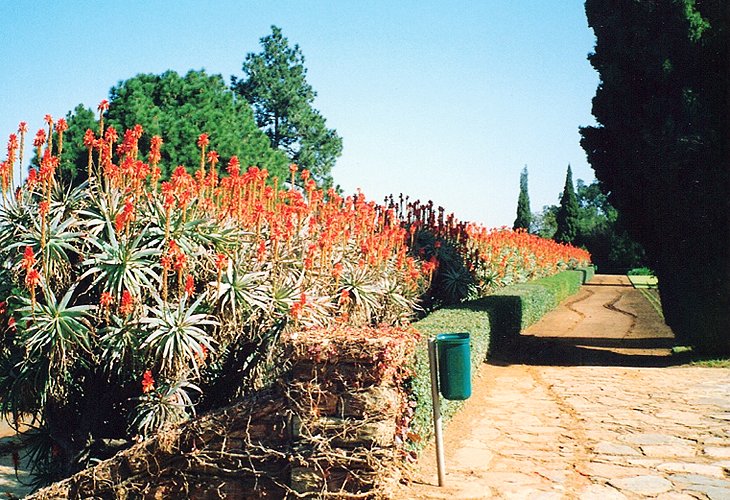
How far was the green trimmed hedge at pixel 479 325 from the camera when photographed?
5121 millimetres

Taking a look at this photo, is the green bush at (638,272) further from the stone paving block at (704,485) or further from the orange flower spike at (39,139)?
the orange flower spike at (39,139)

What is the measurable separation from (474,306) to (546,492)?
5.34 m

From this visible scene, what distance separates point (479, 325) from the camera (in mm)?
8195

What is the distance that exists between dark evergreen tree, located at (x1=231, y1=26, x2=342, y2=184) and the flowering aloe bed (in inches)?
1028

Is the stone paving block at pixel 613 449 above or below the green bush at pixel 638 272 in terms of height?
below

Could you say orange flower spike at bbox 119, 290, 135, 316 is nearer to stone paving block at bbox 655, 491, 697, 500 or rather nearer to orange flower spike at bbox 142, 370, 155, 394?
orange flower spike at bbox 142, 370, 155, 394

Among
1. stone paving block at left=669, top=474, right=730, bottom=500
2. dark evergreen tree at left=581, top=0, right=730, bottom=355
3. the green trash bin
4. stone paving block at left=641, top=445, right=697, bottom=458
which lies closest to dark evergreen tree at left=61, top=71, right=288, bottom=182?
dark evergreen tree at left=581, top=0, right=730, bottom=355

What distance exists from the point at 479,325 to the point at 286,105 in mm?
26365

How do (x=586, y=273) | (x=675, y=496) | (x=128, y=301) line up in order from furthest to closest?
(x=586, y=273)
(x=128, y=301)
(x=675, y=496)

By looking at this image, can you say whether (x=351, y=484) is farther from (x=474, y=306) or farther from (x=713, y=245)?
(x=713, y=245)

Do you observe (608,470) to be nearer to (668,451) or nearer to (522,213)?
(668,451)

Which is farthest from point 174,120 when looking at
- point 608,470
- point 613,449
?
point 608,470

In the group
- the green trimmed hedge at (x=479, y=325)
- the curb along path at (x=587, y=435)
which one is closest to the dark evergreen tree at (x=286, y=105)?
the green trimmed hedge at (x=479, y=325)

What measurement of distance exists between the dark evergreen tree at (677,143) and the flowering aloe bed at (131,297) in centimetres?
658
